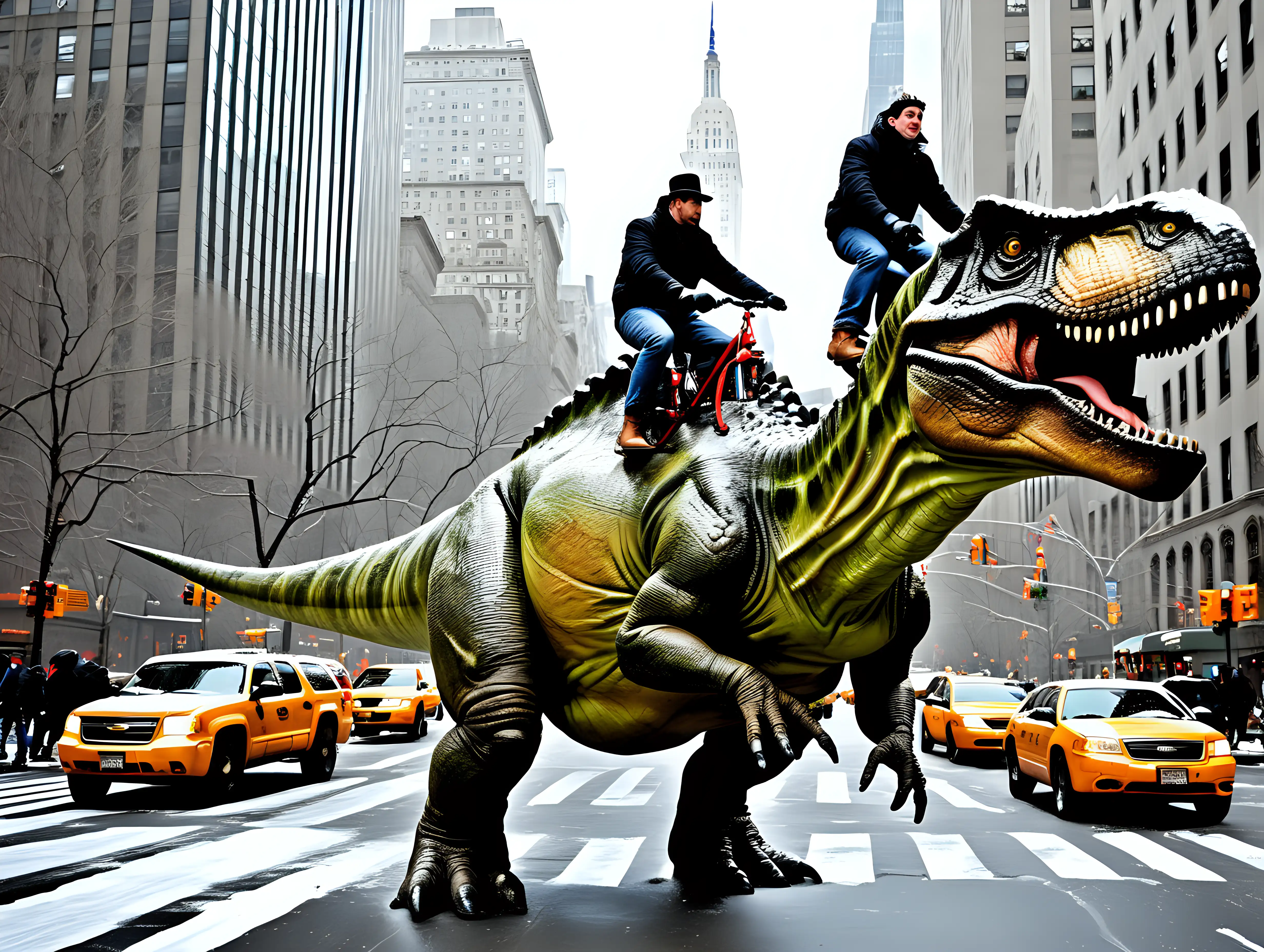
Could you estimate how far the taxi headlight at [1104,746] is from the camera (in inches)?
458

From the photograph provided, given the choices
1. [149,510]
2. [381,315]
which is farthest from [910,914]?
[381,315]

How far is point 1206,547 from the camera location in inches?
1316

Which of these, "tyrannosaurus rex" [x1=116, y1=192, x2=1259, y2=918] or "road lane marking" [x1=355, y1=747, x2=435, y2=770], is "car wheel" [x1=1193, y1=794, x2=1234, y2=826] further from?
"road lane marking" [x1=355, y1=747, x2=435, y2=770]

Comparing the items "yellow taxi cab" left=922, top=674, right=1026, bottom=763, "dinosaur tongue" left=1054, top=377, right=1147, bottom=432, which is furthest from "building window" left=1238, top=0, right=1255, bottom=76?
"dinosaur tongue" left=1054, top=377, right=1147, bottom=432

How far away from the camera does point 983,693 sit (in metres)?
19.0

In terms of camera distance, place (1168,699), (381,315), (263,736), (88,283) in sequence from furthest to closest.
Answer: (381,315)
(88,283)
(263,736)
(1168,699)

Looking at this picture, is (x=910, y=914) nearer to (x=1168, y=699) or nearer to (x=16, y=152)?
(x=1168, y=699)

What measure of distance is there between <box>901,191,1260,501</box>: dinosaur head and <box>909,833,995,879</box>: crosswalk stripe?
4410mm

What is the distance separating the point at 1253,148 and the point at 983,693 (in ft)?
61.1

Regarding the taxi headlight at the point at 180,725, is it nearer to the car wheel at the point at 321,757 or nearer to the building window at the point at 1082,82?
the car wheel at the point at 321,757

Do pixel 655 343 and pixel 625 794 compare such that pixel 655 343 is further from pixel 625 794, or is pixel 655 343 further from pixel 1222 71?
pixel 1222 71

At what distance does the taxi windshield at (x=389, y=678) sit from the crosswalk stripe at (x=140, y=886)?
14.1 metres

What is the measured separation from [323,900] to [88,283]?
1990 centimetres

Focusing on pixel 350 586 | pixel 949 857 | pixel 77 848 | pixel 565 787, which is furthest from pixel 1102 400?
pixel 565 787
